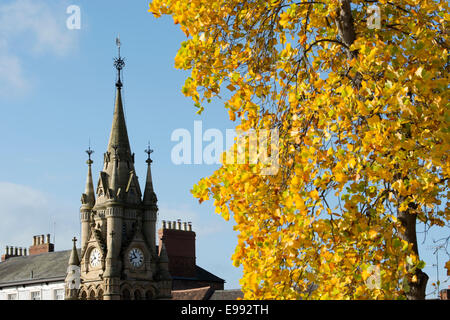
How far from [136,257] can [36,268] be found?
17.2 metres

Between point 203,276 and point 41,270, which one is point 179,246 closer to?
point 203,276

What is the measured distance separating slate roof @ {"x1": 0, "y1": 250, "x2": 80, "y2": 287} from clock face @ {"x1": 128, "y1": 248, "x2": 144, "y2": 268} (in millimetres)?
9665

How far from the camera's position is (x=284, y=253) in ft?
31.2

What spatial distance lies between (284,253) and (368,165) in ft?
5.27

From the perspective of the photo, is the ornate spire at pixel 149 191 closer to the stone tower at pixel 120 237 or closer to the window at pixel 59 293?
the stone tower at pixel 120 237

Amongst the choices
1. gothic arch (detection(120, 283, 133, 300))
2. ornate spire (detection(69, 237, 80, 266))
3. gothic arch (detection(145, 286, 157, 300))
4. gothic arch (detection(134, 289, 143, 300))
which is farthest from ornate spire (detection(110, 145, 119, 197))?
gothic arch (detection(145, 286, 157, 300))

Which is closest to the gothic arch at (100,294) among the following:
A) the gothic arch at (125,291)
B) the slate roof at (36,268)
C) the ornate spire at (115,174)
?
the gothic arch at (125,291)

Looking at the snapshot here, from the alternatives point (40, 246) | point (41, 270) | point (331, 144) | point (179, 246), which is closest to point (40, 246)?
point (40, 246)

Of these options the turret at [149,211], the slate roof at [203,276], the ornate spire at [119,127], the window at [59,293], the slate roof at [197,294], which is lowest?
the slate roof at [197,294]

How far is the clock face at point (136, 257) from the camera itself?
83625 millimetres

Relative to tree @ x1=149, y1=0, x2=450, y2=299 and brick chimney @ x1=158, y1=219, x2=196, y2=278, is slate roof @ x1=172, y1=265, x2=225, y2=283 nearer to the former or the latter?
brick chimney @ x1=158, y1=219, x2=196, y2=278

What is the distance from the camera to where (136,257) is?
84.1m

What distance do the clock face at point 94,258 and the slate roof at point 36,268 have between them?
545 centimetres
